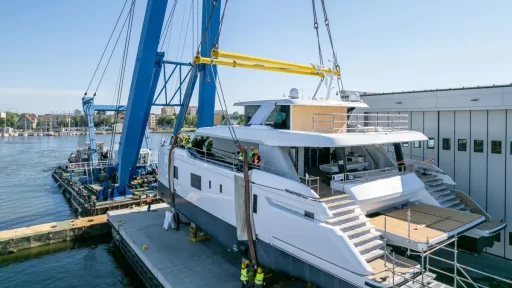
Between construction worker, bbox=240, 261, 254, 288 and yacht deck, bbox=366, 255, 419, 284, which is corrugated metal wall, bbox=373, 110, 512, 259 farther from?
construction worker, bbox=240, 261, 254, 288

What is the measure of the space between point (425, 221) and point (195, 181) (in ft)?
21.9

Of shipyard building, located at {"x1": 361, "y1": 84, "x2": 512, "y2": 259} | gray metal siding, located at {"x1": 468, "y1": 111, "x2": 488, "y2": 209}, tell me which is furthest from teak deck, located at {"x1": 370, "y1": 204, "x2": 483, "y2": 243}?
gray metal siding, located at {"x1": 468, "y1": 111, "x2": 488, "y2": 209}

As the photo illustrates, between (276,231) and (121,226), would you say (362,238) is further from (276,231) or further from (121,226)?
(121,226)

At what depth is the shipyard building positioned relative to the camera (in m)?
10.1

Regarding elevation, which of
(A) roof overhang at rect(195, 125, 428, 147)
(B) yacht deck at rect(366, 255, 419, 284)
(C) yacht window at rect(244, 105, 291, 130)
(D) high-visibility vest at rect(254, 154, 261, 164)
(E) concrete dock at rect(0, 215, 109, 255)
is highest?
(C) yacht window at rect(244, 105, 291, 130)

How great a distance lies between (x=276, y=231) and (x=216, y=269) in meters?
3.27

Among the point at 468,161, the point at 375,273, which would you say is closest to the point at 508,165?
the point at 468,161

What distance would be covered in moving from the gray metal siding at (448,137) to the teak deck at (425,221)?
3959mm

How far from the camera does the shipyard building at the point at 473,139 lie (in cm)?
1009

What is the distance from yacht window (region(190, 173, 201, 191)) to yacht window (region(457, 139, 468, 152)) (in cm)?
877

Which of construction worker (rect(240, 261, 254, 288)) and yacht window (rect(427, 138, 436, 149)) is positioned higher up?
yacht window (rect(427, 138, 436, 149))

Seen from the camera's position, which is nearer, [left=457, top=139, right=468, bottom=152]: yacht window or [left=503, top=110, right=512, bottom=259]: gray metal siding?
[left=503, top=110, right=512, bottom=259]: gray metal siding

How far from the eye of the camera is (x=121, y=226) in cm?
1323

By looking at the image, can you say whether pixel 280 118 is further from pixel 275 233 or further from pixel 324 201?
pixel 275 233
